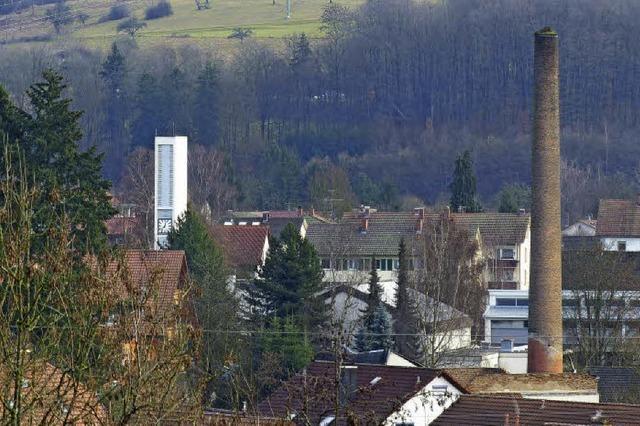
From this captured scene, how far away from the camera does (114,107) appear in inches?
4493

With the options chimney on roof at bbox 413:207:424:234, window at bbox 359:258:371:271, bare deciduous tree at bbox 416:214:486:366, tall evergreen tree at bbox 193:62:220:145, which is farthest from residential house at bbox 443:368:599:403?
tall evergreen tree at bbox 193:62:220:145

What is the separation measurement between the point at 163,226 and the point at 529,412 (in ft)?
85.5

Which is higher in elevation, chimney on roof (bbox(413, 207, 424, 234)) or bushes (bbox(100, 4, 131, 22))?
bushes (bbox(100, 4, 131, 22))

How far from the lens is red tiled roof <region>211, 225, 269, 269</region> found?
55594 mm

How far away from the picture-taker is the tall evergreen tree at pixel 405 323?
40.4 meters

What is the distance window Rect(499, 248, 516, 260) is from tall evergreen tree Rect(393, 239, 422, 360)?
1566 cm

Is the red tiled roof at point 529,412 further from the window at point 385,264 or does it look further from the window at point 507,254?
the window at point 507,254

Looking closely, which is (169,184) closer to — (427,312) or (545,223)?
(427,312)

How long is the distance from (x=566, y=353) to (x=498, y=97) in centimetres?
7337

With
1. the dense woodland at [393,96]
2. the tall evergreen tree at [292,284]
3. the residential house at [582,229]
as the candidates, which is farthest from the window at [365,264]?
the dense woodland at [393,96]

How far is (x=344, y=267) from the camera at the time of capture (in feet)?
193

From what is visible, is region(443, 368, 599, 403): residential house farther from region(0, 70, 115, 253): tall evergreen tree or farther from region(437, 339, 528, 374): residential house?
region(0, 70, 115, 253): tall evergreen tree

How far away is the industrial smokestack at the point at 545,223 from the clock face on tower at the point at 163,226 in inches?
548

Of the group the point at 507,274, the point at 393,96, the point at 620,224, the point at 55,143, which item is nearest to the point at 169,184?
the point at 55,143
